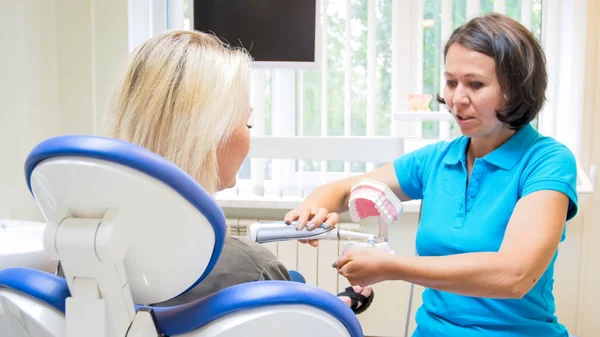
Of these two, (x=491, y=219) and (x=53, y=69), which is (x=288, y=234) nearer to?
(x=491, y=219)

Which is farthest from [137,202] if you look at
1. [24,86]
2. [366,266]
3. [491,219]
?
[24,86]

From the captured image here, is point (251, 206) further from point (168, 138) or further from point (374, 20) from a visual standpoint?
point (168, 138)

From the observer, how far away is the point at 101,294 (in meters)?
0.65

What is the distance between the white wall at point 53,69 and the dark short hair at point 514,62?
1.77 metres

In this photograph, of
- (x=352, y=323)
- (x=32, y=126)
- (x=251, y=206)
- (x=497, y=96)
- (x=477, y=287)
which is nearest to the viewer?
(x=352, y=323)

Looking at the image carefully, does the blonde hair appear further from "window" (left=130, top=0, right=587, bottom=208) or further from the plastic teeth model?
"window" (left=130, top=0, right=587, bottom=208)

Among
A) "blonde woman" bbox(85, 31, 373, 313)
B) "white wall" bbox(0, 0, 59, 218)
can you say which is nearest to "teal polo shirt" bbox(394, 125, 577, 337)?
"blonde woman" bbox(85, 31, 373, 313)

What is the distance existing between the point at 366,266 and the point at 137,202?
0.56m

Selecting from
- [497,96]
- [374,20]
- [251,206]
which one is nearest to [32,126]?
[251,206]

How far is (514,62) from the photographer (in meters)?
1.20

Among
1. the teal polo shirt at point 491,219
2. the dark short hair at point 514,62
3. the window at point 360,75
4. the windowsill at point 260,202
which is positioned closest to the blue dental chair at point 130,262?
the teal polo shirt at point 491,219

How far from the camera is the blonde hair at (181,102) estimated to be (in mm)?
871

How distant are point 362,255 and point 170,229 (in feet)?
1.75

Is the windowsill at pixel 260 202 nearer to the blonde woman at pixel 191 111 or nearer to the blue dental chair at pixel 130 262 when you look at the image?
the blonde woman at pixel 191 111
